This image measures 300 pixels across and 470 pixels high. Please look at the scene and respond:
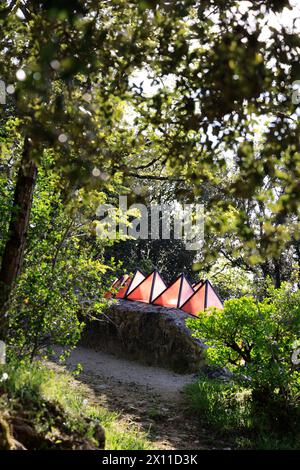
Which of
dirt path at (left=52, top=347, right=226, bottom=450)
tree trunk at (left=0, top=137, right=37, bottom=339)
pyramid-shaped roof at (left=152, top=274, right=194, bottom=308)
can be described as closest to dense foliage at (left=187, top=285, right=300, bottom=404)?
dirt path at (left=52, top=347, right=226, bottom=450)

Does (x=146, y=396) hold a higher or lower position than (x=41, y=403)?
lower

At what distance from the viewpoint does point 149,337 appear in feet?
34.3

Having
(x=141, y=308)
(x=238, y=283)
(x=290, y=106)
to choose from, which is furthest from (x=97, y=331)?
(x=238, y=283)

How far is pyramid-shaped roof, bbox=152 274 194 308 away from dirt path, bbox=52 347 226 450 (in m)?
1.83

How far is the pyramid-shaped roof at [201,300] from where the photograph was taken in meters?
11.1

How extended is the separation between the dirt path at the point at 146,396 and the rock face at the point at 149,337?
0.94ft

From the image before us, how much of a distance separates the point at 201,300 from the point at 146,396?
4055 millimetres

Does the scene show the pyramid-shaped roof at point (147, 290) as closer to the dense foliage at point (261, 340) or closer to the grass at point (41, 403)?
the dense foliage at point (261, 340)

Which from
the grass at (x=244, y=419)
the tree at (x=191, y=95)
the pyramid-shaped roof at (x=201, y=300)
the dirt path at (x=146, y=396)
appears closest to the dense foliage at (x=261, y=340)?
the grass at (x=244, y=419)

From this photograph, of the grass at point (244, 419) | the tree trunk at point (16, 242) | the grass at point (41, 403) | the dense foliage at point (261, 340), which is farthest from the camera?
the dense foliage at point (261, 340)

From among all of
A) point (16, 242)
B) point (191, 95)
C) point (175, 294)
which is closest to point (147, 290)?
point (175, 294)

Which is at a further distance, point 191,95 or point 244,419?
point 244,419

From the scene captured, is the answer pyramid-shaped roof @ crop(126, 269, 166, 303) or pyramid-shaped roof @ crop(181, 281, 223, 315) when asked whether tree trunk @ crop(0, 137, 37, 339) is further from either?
pyramid-shaped roof @ crop(126, 269, 166, 303)

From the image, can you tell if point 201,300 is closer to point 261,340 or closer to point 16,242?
point 261,340
